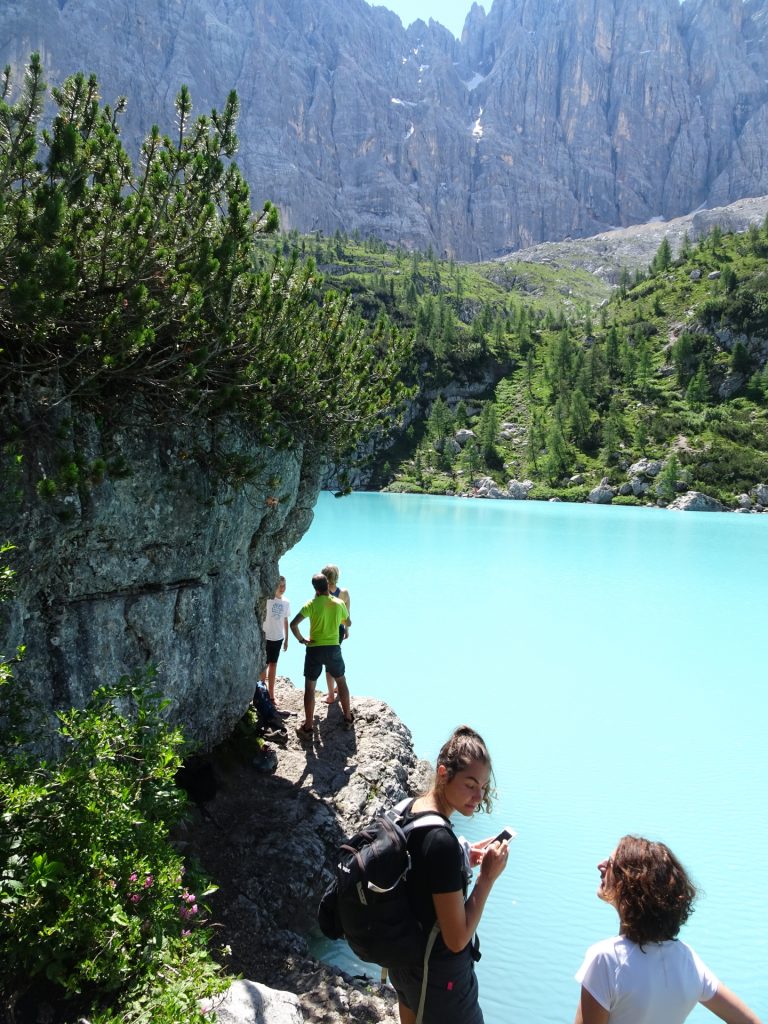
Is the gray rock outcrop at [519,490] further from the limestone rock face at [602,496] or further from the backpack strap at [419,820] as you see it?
the backpack strap at [419,820]

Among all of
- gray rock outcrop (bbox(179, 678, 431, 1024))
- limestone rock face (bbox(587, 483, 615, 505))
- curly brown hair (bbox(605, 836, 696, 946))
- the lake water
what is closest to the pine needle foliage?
gray rock outcrop (bbox(179, 678, 431, 1024))

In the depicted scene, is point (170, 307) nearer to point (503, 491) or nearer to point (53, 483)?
point (53, 483)

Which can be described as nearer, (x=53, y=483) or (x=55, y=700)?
(x=53, y=483)

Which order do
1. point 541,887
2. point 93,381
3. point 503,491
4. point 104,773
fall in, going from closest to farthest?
point 104,773, point 93,381, point 541,887, point 503,491

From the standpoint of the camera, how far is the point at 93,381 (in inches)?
193

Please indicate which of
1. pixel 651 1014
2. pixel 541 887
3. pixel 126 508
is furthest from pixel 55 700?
pixel 541 887

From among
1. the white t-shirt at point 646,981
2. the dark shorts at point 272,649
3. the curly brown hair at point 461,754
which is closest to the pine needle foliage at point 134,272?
the curly brown hair at point 461,754

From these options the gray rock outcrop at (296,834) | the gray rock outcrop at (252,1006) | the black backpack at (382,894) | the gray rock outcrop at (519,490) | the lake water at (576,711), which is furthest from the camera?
the gray rock outcrop at (519,490)

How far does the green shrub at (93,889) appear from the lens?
2.70 meters

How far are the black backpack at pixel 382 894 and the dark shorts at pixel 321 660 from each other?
18.3ft

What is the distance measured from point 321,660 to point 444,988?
18.6ft

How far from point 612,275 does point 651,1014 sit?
220m

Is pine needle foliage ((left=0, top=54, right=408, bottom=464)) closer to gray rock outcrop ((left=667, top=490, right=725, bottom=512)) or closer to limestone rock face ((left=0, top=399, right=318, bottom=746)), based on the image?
limestone rock face ((left=0, top=399, right=318, bottom=746))

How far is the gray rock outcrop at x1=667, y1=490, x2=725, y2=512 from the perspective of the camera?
65312mm
